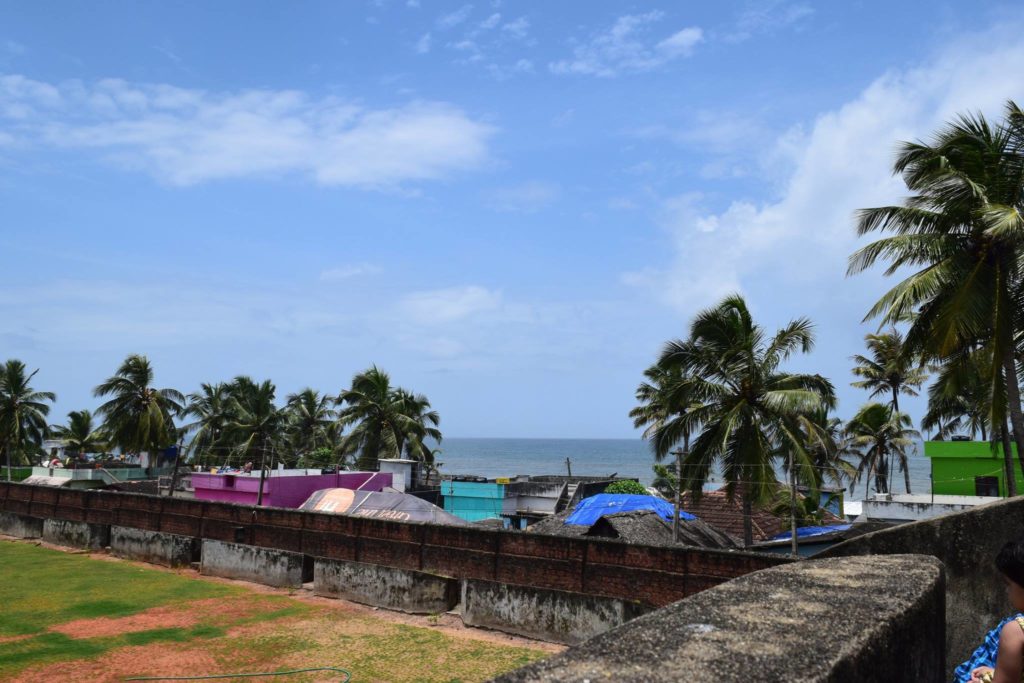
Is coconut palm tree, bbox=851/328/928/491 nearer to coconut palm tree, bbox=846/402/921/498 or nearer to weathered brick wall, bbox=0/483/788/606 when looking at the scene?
coconut palm tree, bbox=846/402/921/498

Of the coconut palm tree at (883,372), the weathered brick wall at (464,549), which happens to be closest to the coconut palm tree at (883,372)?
the coconut palm tree at (883,372)

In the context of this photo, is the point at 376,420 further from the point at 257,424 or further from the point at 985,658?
the point at 985,658

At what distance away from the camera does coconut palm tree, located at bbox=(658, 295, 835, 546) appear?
18.2m

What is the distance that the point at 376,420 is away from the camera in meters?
37.9

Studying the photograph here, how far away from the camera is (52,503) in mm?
22094

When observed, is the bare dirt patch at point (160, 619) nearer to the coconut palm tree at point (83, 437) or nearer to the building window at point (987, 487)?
the building window at point (987, 487)

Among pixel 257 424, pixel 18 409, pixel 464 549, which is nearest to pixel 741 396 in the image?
pixel 464 549

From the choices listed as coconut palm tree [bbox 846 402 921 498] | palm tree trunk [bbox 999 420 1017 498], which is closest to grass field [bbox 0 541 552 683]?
palm tree trunk [bbox 999 420 1017 498]

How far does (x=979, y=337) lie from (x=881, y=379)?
1022 inches

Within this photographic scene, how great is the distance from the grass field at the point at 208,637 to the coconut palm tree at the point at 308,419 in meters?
37.7

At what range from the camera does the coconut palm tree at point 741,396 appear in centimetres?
1822

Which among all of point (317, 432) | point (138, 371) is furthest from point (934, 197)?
point (317, 432)

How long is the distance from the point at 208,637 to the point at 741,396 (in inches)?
528

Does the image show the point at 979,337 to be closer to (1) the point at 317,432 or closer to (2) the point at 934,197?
(2) the point at 934,197
